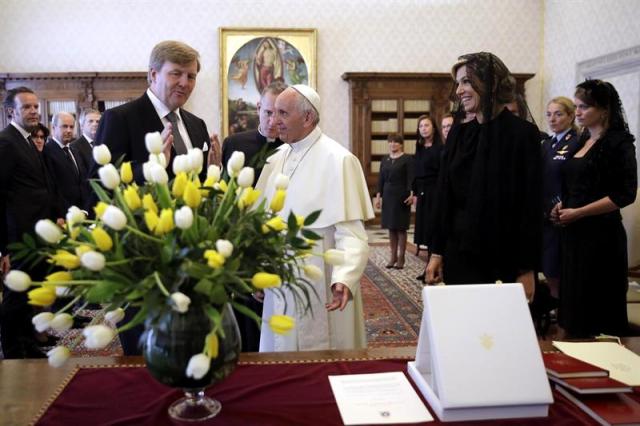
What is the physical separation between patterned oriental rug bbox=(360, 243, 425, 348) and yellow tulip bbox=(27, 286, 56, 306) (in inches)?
134

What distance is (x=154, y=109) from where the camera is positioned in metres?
2.54

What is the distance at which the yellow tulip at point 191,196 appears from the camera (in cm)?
117

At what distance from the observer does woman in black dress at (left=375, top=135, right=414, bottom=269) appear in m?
7.11

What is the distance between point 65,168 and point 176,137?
291 centimetres

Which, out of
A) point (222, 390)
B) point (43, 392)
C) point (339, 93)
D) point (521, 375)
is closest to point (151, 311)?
point (222, 390)

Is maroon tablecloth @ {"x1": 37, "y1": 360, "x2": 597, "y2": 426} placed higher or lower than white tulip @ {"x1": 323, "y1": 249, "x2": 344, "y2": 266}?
lower

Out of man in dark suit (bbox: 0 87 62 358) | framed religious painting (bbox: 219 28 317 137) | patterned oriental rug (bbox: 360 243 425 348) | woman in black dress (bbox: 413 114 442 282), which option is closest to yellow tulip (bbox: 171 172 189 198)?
man in dark suit (bbox: 0 87 62 358)

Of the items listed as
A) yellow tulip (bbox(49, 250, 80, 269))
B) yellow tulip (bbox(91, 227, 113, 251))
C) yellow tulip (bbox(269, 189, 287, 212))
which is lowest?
yellow tulip (bbox(49, 250, 80, 269))

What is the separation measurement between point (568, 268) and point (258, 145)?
204 cm

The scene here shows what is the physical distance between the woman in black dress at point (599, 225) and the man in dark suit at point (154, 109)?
2365 mm

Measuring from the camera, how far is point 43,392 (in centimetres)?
149

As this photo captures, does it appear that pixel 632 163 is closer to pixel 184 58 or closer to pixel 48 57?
pixel 184 58

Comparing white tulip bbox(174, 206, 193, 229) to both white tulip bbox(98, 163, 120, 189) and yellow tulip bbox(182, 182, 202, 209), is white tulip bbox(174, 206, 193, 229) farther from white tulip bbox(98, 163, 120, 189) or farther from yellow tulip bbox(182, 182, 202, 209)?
white tulip bbox(98, 163, 120, 189)

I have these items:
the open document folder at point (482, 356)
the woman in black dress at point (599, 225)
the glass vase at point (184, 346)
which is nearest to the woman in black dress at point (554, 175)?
the woman in black dress at point (599, 225)
